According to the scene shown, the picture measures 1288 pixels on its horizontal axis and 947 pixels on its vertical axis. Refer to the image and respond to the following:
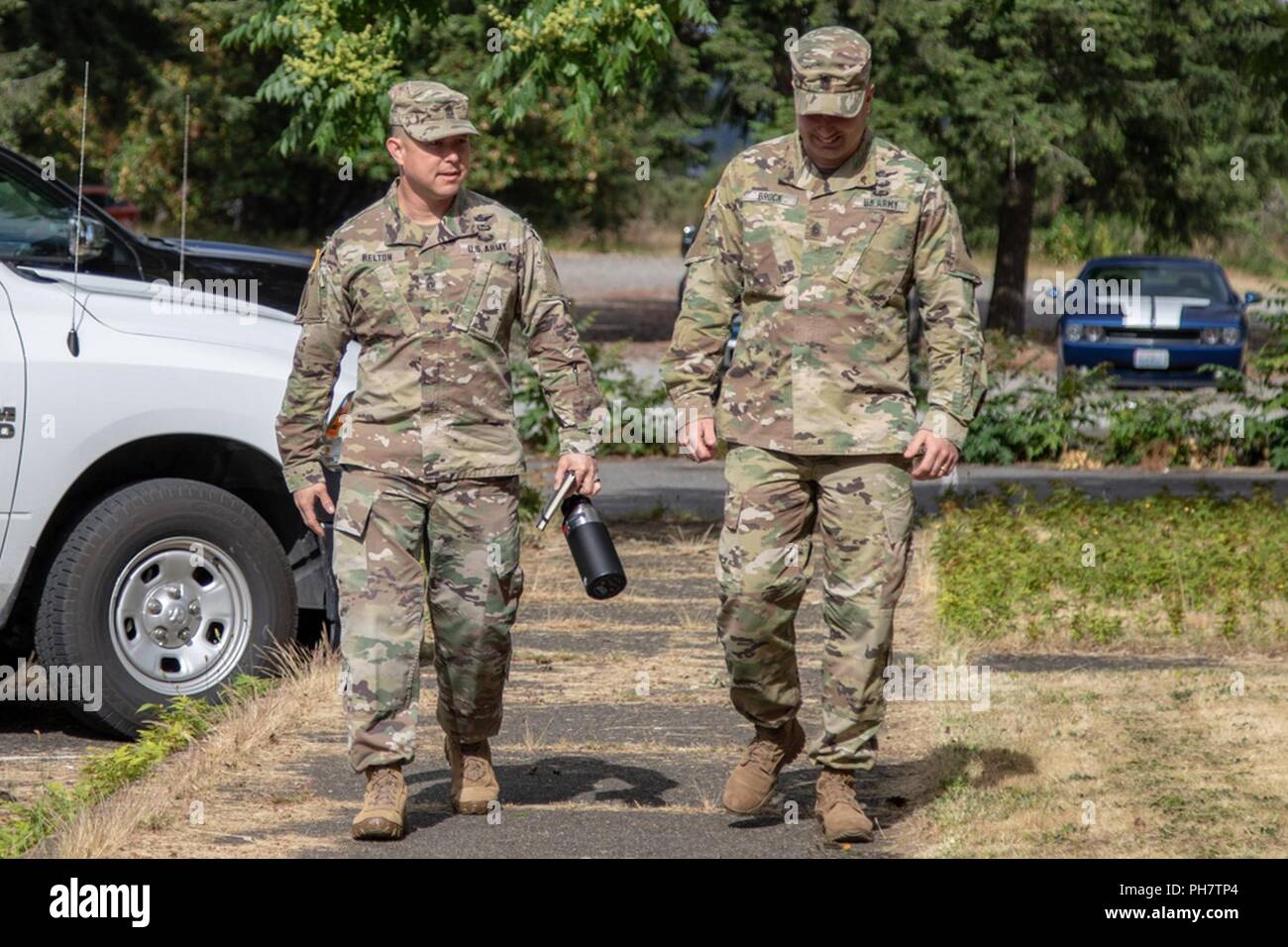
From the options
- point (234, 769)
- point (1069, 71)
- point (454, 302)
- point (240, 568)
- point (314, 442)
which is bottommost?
point (234, 769)

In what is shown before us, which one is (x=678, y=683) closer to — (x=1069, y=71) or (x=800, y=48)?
(x=800, y=48)

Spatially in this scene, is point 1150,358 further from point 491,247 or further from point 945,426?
point 491,247

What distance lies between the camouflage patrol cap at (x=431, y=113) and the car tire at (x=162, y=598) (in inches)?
77.5

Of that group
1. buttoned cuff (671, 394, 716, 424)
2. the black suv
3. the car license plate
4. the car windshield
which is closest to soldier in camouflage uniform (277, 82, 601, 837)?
buttoned cuff (671, 394, 716, 424)

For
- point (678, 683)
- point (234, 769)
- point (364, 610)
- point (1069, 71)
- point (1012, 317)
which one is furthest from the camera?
point (1012, 317)

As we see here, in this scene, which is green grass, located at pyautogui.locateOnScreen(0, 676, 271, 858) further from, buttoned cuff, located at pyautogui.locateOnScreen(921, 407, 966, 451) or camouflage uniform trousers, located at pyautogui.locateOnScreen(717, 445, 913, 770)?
buttoned cuff, located at pyautogui.locateOnScreen(921, 407, 966, 451)

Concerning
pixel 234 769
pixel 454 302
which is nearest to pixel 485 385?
pixel 454 302

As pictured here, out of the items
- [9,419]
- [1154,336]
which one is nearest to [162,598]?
[9,419]

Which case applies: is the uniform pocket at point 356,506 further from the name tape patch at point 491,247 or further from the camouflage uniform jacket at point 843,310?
the camouflage uniform jacket at point 843,310

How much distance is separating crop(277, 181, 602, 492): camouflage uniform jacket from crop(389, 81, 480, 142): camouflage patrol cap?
0.24 metres

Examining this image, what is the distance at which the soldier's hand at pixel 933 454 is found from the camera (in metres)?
5.47

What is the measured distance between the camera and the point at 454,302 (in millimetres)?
5586

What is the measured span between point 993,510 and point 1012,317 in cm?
1876

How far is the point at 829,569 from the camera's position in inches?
222
